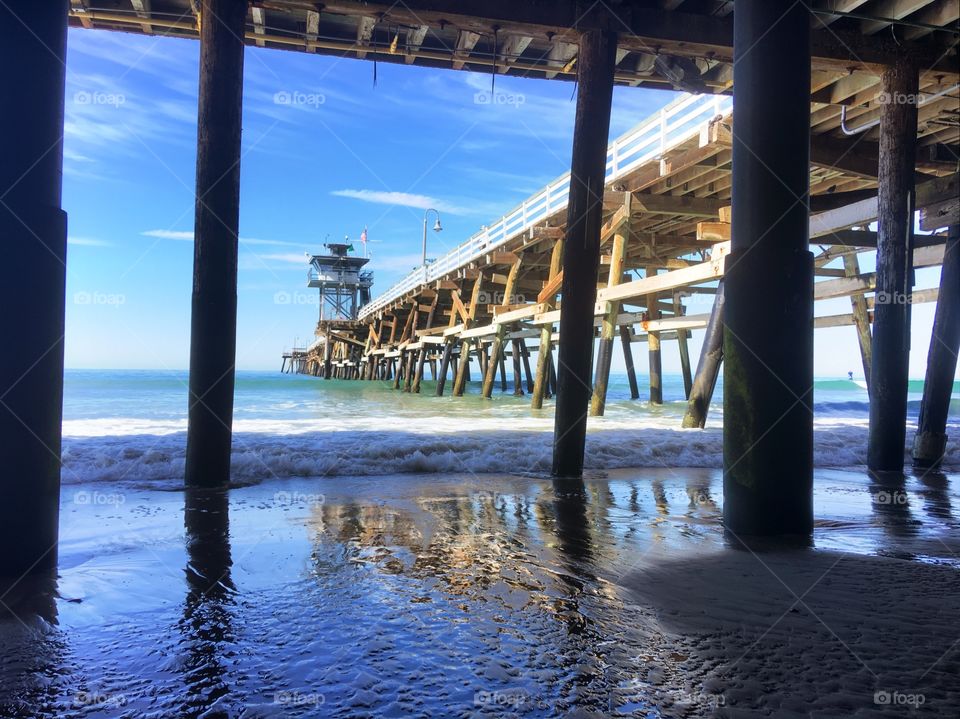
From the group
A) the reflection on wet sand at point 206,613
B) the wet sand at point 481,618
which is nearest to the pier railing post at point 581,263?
the wet sand at point 481,618

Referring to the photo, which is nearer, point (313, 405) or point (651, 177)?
point (651, 177)

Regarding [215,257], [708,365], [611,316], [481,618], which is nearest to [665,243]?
[611,316]

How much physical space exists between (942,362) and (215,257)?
24.9 feet

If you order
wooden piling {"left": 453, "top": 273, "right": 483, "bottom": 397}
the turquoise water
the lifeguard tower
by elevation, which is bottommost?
the turquoise water

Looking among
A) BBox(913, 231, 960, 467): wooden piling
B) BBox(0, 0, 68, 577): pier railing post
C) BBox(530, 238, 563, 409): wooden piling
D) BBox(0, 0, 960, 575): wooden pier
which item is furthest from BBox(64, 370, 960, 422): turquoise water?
BBox(0, 0, 68, 577): pier railing post

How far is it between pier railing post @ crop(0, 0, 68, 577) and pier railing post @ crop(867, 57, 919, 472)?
267 inches

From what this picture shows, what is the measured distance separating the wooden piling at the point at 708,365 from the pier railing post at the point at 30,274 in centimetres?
674

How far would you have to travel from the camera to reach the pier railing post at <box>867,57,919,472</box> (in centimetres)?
663

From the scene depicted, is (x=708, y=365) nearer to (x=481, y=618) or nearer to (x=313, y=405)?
(x=481, y=618)

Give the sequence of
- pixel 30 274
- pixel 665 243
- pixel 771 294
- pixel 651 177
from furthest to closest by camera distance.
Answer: pixel 665 243 < pixel 651 177 < pixel 771 294 < pixel 30 274

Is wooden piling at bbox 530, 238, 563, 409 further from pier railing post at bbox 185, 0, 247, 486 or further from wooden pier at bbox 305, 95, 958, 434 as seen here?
pier railing post at bbox 185, 0, 247, 486

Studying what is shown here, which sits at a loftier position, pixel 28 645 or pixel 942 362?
pixel 942 362

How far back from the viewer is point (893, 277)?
6645 mm

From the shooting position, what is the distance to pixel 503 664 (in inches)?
79.0
